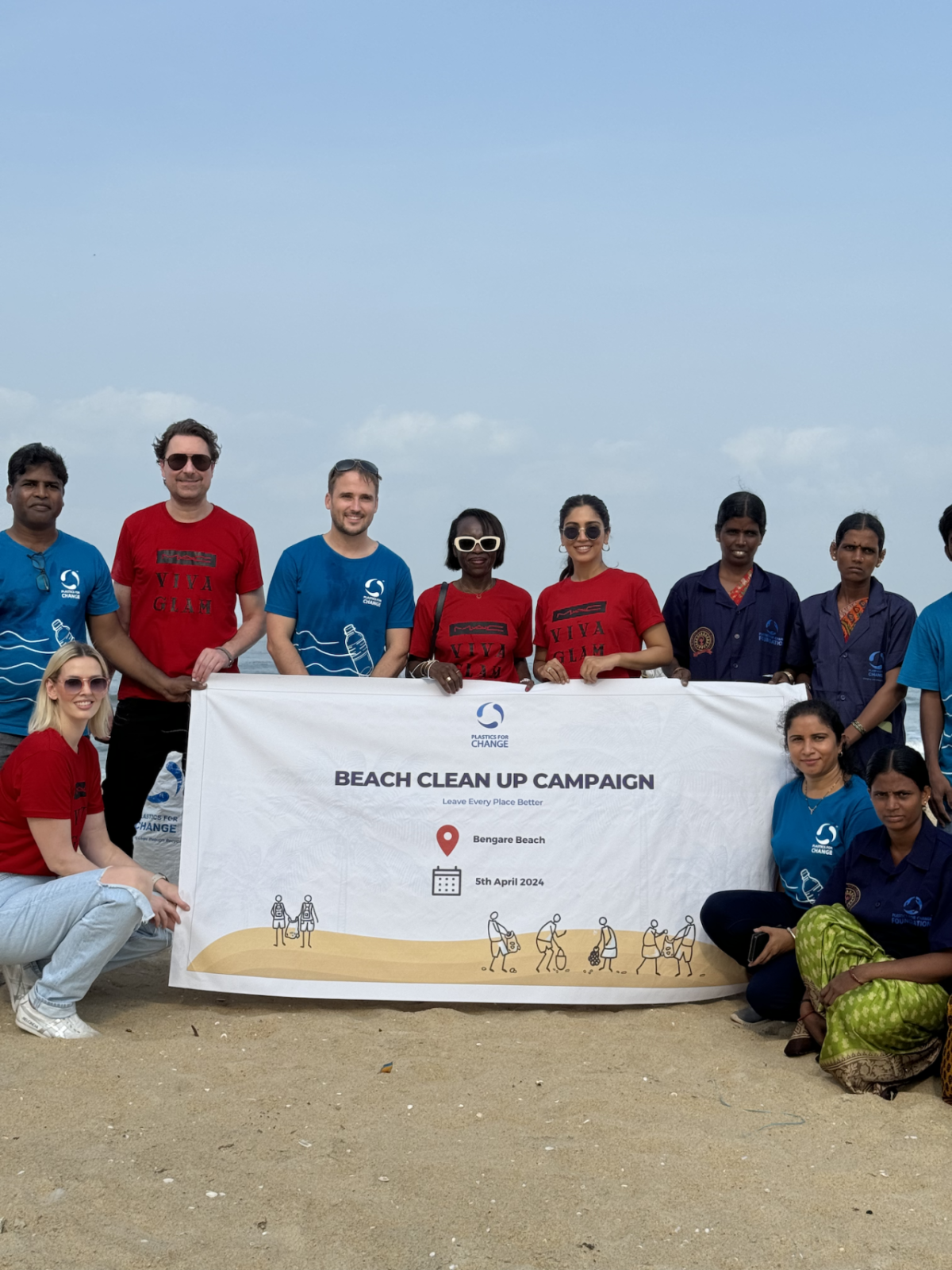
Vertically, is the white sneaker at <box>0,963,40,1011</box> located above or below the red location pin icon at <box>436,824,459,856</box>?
below

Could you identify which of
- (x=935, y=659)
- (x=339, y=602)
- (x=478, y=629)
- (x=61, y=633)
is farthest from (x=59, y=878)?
(x=935, y=659)

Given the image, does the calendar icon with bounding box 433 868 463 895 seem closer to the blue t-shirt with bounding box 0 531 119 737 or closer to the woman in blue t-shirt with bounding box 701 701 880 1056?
the woman in blue t-shirt with bounding box 701 701 880 1056

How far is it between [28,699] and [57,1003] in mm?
1262

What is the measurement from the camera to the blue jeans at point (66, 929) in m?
4.20

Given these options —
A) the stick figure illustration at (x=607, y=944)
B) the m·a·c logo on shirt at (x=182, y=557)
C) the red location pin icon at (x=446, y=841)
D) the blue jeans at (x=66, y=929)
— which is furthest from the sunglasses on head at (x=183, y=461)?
the stick figure illustration at (x=607, y=944)

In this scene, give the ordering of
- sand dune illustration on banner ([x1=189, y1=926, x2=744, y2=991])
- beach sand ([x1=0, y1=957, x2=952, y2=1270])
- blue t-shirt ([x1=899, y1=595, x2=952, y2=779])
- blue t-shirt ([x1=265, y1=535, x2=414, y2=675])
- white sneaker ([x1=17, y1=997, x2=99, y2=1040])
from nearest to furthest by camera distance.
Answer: beach sand ([x1=0, y1=957, x2=952, y2=1270]) < white sneaker ([x1=17, y1=997, x2=99, y2=1040]) < blue t-shirt ([x1=899, y1=595, x2=952, y2=779]) < sand dune illustration on banner ([x1=189, y1=926, x2=744, y2=991]) < blue t-shirt ([x1=265, y1=535, x2=414, y2=675])

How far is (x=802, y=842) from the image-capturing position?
4527 millimetres

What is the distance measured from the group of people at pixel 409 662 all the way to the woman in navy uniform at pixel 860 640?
10mm

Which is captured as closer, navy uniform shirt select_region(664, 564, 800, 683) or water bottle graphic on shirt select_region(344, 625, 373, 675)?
water bottle graphic on shirt select_region(344, 625, 373, 675)

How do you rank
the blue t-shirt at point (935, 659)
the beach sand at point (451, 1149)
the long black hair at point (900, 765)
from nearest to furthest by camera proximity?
the beach sand at point (451, 1149) → the long black hair at point (900, 765) → the blue t-shirt at point (935, 659)

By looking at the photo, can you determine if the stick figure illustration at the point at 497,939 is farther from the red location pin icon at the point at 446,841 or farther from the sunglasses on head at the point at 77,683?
the sunglasses on head at the point at 77,683

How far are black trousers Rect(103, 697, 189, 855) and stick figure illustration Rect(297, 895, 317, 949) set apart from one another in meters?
0.90

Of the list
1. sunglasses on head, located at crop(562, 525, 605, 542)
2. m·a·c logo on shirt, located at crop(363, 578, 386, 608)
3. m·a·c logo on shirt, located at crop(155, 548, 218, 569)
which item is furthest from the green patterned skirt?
m·a·c logo on shirt, located at crop(155, 548, 218, 569)

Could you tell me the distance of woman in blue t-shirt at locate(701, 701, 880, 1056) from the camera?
14.4 ft
